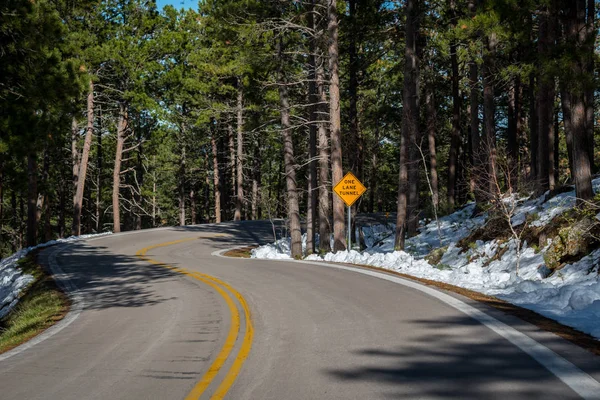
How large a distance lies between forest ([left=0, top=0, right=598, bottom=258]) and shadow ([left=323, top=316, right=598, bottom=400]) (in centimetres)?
683

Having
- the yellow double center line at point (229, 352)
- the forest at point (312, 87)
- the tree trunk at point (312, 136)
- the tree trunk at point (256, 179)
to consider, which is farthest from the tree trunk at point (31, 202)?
the tree trunk at point (256, 179)

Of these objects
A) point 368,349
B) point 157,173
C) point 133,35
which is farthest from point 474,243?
point 157,173

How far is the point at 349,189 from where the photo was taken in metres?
17.3

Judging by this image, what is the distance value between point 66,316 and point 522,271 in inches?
351

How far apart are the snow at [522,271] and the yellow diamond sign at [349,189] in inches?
73.1

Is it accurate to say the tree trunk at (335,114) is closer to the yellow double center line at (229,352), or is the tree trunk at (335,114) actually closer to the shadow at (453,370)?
the yellow double center line at (229,352)

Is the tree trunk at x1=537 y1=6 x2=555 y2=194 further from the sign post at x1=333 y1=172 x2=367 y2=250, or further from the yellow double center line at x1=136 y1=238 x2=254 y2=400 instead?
the yellow double center line at x1=136 y1=238 x2=254 y2=400

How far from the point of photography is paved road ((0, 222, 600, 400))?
4.44 metres

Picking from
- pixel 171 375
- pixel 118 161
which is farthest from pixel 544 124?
pixel 118 161

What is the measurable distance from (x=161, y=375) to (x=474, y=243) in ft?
37.6

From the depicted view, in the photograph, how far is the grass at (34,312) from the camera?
812 centimetres

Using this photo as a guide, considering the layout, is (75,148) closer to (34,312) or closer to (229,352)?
(34,312)

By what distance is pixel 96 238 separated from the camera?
26531 mm

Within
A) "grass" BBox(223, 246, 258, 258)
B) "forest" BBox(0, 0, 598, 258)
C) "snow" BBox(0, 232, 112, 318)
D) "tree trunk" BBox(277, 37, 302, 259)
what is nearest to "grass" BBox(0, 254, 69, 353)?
"snow" BBox(0, 232, 112, 318)
